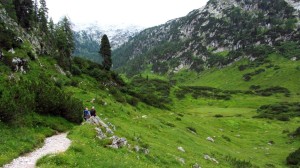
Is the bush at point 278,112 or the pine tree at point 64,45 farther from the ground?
the pine tree at point 64,45

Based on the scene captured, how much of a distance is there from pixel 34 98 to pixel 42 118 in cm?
217

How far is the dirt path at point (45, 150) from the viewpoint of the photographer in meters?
20.3

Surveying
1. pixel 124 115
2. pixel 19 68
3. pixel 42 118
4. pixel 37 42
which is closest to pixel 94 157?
pixel 42 118

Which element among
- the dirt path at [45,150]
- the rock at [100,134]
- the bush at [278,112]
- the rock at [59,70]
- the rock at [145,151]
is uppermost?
the rock at [59,70]

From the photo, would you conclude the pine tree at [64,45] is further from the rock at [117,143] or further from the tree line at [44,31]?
the rock at [117,143]

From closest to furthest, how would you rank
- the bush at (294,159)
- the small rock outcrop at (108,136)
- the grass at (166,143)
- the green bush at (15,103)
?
the grass at (166,143)
the green bush at (15,103)
the small rock outcrop at (108,136)
the bush at (294,159)

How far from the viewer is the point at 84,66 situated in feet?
334

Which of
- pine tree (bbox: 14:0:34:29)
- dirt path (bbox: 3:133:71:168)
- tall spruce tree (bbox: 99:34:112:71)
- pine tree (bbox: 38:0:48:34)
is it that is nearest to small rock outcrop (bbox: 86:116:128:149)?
dirt path (bbox: 3:133:71:168)

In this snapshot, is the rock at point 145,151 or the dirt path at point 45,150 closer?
the dirt path at point 45,150

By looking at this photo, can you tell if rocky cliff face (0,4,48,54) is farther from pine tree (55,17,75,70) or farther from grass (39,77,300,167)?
grass (39,77,300,167)

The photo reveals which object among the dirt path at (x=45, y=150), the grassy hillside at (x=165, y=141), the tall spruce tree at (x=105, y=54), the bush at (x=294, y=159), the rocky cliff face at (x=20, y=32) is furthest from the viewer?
the tall spruce tree at (x=105, y=54)

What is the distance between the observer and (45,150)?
2484 cm


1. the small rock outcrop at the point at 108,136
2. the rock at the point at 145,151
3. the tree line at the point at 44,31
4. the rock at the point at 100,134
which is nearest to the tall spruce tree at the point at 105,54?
the tree line at the point at 44,31

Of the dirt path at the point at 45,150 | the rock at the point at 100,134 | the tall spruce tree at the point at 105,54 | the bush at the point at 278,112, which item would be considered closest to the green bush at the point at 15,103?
the dirt path at the point at 45,150
